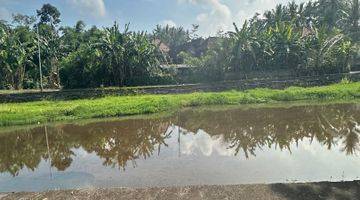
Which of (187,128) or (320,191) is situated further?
(187,128)

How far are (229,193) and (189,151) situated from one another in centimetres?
470

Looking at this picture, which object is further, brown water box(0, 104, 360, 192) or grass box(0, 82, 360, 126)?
grass box(0, 82, 360, 126)

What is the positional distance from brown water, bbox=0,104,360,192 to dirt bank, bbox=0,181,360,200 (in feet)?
4.36

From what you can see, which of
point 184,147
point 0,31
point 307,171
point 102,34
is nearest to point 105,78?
point 102,34

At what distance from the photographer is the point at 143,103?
65.2 feet

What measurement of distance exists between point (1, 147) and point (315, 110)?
12929 millimetres

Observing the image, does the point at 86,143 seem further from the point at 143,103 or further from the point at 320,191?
the point at 320,191

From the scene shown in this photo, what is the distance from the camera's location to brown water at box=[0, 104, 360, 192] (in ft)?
30.8

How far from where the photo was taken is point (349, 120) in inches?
601

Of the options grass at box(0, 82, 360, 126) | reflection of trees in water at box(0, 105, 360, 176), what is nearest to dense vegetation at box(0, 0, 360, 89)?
grass at box(0, 82, 360, 126)

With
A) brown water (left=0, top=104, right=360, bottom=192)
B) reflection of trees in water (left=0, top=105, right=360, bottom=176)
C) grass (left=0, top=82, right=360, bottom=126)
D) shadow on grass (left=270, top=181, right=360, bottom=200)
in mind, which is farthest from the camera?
grass (left=0, top=82, right=360, bottom=126)

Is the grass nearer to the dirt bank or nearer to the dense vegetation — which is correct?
the dense vegetation

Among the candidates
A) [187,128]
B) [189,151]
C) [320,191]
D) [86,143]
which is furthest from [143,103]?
[320,191]

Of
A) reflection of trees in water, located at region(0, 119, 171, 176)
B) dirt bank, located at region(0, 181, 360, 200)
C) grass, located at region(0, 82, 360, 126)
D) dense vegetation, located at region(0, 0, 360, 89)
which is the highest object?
dense vegetation, located at region(0, 0, 360, 89)
